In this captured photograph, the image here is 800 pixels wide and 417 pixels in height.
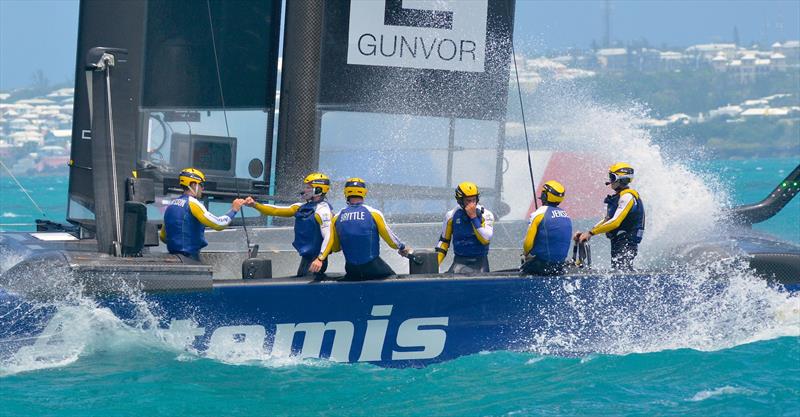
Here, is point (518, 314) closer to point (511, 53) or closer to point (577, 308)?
point (577, 308)

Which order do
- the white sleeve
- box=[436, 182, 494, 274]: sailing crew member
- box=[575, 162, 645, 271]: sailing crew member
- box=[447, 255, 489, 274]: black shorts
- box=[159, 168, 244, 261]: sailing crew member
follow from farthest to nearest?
box=[575, 162, 645, 271]: sailing crew member
box=[447, 255, 489, 274]: black shorts
box=[436, 182, 494, 274]: sailing crew member
box=[159, 168, 244, 261]: sailing crew member
the white sleeve

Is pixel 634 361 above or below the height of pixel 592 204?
below

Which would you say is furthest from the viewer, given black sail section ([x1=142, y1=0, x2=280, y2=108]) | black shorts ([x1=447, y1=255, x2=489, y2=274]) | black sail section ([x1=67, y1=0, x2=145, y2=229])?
black sail section ([x1=142, y1=0, x2=280, y2=108])

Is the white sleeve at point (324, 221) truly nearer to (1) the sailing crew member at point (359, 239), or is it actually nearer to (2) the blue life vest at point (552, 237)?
(1) the sailing crew member at point (359, 239)

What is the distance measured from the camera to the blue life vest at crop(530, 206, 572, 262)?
8766 mm

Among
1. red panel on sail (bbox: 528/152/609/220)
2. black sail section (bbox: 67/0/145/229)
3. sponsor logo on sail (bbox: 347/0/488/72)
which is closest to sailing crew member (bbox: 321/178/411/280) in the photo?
black sail section (bbox: 67/0/145/229)

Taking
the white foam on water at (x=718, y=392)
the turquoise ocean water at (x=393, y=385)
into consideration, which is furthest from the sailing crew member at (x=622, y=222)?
the white foam on water at (x=718, y=392)

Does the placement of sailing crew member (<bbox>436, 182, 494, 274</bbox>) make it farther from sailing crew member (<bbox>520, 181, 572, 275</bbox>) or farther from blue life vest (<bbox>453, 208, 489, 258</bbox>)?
sailing crew member (<bbox>520, 181, 572, 275</bbox>)

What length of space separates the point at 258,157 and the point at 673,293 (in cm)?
373

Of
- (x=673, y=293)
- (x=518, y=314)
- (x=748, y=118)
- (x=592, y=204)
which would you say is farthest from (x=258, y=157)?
(x=748, y=118)

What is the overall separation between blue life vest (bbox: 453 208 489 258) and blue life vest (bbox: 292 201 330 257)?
3.38 ft

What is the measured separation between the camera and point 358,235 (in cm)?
842

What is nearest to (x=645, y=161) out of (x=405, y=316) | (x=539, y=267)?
(x=539, y=267)

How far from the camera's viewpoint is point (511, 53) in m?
11.1
